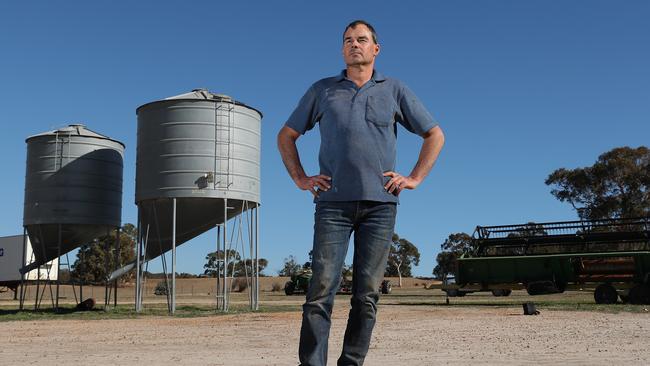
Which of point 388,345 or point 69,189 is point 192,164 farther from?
point 388,345

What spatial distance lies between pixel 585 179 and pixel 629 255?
111 feet

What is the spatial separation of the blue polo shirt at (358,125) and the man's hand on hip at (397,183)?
0.03 m

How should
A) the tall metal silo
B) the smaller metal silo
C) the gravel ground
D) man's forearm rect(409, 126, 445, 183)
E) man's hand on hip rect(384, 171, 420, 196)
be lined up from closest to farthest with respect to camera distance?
1. man's hand on hip rect(384, 171, 420, 196)
2. man's forearm rect(409, 126, 445, 183)
3. the gravel ground
4. the tall metal silo
5. the smaller metal silo

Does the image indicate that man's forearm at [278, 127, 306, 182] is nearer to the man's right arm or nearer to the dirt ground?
the man's right arm

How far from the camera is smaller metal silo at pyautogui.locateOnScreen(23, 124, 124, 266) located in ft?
84.5

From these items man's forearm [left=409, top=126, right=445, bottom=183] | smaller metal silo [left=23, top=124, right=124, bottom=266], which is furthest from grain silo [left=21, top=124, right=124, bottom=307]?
man's forearm [left=409, top=126, right=445, bottom=183]

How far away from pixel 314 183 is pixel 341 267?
523 millimetres

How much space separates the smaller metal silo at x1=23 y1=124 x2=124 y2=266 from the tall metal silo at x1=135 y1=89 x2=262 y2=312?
3140 mm

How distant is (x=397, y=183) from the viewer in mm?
4129

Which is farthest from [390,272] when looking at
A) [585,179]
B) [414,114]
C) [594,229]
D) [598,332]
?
[414,114]

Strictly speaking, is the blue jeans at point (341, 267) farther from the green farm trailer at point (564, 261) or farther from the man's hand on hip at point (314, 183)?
the green farm trailer at point (564, 261)

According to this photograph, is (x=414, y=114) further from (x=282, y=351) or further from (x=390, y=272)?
(x=390, y=272)

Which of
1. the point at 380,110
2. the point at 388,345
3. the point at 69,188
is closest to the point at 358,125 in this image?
the point at 380,110

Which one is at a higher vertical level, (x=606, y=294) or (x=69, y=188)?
(x=69, y=188)
